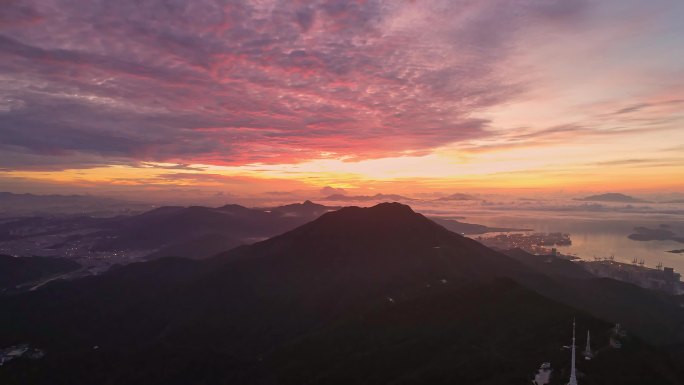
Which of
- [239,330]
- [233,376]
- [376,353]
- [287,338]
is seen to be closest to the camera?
[376,353]

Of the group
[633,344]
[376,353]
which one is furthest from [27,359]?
[633,344]

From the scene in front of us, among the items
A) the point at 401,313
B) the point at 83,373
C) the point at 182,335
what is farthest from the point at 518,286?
the point at 83,373

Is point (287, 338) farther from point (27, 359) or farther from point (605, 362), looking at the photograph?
point (605, 362)

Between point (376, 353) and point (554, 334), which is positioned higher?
point (554, 334)

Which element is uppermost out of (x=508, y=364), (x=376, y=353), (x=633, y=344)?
(x=633, y=344)

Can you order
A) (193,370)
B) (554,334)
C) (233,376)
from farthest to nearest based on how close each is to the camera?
(193,370) → (233,376) → (554,334)

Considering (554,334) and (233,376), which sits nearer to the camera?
(554,334)

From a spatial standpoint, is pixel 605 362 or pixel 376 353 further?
pixel 376 353

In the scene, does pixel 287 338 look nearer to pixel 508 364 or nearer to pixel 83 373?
pixel 83 373

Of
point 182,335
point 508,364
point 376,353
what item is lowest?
point 182,335
